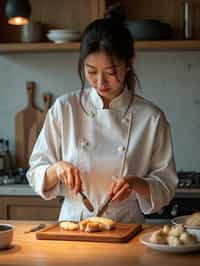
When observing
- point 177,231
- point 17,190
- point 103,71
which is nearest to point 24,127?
point 17,190

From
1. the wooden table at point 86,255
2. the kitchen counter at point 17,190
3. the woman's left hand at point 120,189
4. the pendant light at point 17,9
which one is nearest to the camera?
the wooden table at point 86,255

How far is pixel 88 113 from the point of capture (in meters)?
2.20

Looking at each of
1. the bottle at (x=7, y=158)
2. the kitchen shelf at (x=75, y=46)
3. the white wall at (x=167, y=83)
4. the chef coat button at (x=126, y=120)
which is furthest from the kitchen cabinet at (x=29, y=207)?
the chef coat button at (x=126, y=120)

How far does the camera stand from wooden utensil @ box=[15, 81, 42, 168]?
12.4 ft

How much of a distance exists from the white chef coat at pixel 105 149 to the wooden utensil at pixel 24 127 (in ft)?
5.17

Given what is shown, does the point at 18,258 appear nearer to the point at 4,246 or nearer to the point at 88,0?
the point at 4,246

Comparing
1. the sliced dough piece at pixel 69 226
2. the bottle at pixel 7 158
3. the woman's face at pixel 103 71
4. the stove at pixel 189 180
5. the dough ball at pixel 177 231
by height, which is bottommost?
the stove at pixel 189 180

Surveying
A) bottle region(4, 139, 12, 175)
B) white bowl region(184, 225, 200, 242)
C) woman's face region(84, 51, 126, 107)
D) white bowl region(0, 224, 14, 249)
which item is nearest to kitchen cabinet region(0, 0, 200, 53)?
bottle region(4, 139, 12, 175)

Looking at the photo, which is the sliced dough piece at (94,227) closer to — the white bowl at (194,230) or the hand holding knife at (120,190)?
the hand holding knife at (120,190)

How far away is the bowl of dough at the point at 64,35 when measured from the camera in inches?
137

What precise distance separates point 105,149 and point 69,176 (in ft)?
0.79

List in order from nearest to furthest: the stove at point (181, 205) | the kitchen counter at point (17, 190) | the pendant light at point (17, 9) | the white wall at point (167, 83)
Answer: the pendant light at point (17, 9)
the stove at point (181, 205)
the kitchen counter at point (17, 190)
the white wall at point (167, 83)

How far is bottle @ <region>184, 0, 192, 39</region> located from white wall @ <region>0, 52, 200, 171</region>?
0.17 m

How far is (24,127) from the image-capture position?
3.77 meters
